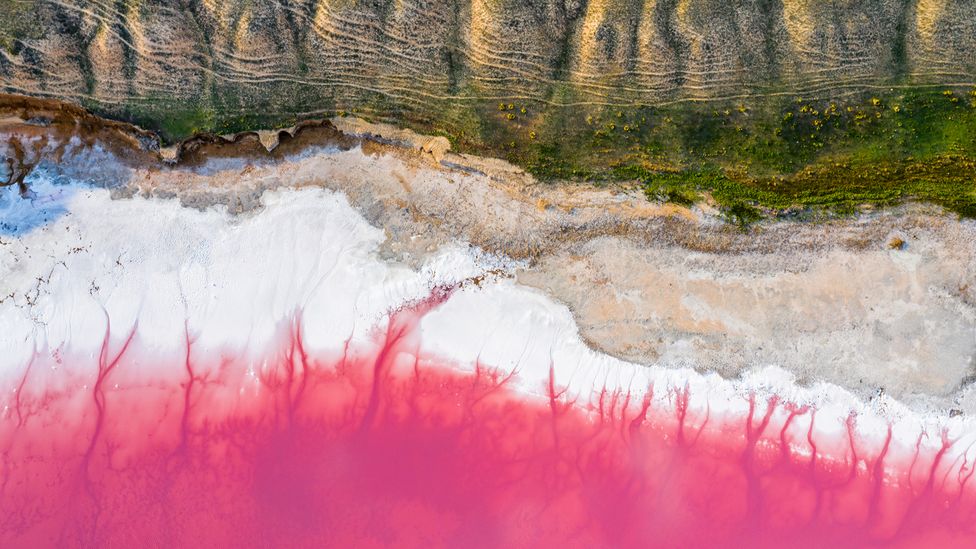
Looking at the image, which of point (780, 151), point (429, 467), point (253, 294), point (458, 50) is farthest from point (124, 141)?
point (780, 151)

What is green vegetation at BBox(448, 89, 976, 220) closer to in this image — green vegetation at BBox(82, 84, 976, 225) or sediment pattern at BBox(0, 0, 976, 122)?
green vegetation at BBox(82, 84, 976, 225)

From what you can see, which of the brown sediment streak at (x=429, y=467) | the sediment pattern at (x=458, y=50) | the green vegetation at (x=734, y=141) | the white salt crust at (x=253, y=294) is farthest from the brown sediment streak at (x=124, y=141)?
the brown sediment streak at (x=429, y=467)

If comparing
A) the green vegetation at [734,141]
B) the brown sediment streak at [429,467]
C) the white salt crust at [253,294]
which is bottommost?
the brown sediment streak at [429,467]

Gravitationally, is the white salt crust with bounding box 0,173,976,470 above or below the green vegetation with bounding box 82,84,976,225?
below

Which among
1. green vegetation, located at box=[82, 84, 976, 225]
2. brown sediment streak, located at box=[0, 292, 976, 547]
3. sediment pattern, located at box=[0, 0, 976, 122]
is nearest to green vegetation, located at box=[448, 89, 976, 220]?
green vegetation, located at box=[82, 84, 976, 225]

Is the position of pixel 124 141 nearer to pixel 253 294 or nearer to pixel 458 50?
pixel 253 294

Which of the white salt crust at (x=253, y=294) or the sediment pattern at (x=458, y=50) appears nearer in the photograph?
the sediment pattern at (x=458, y=50)

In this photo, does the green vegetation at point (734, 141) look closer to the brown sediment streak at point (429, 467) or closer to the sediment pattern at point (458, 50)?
the sediment pattern at point (458, 50)
